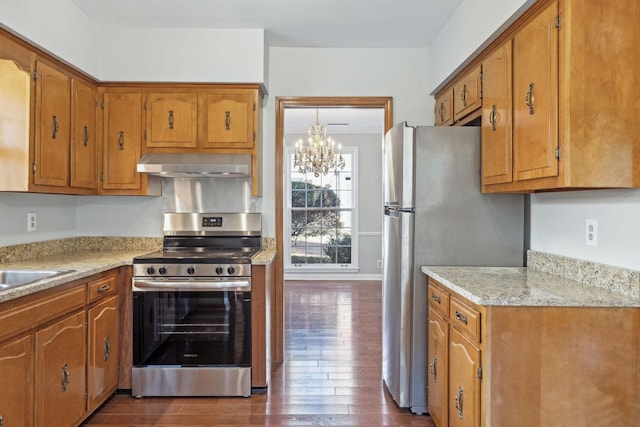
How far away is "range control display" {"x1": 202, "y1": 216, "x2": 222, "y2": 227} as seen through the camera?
136 inches

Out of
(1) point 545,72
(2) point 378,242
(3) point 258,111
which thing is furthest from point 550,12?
(2) point 378,242

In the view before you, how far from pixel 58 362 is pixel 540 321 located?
2.28m

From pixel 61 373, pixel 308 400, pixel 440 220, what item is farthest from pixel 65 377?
pixel 440 220

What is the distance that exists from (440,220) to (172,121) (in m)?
2.09

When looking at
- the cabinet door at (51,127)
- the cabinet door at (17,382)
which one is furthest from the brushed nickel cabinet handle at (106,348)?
the cabinet door at (51,127)

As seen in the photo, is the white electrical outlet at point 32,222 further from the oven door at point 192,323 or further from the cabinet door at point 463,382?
the cabinet door at point 463,382

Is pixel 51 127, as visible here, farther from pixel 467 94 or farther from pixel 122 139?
pixel 467 94

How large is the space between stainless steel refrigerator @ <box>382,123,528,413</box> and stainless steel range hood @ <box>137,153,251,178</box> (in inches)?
46.9

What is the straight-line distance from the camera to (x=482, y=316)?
1.77 metres

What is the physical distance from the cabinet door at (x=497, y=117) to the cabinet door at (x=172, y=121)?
205 centimetres

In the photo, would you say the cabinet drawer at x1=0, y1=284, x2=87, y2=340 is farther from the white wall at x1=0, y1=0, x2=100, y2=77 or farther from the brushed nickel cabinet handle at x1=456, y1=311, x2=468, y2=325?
the brushed nickel cabinet handle at x1=456, y1=311, x2=468, y2=325

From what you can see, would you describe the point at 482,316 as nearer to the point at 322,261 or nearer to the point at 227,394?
the point at 227,394

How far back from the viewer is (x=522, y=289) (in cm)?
191

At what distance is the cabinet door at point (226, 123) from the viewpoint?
319 cm
